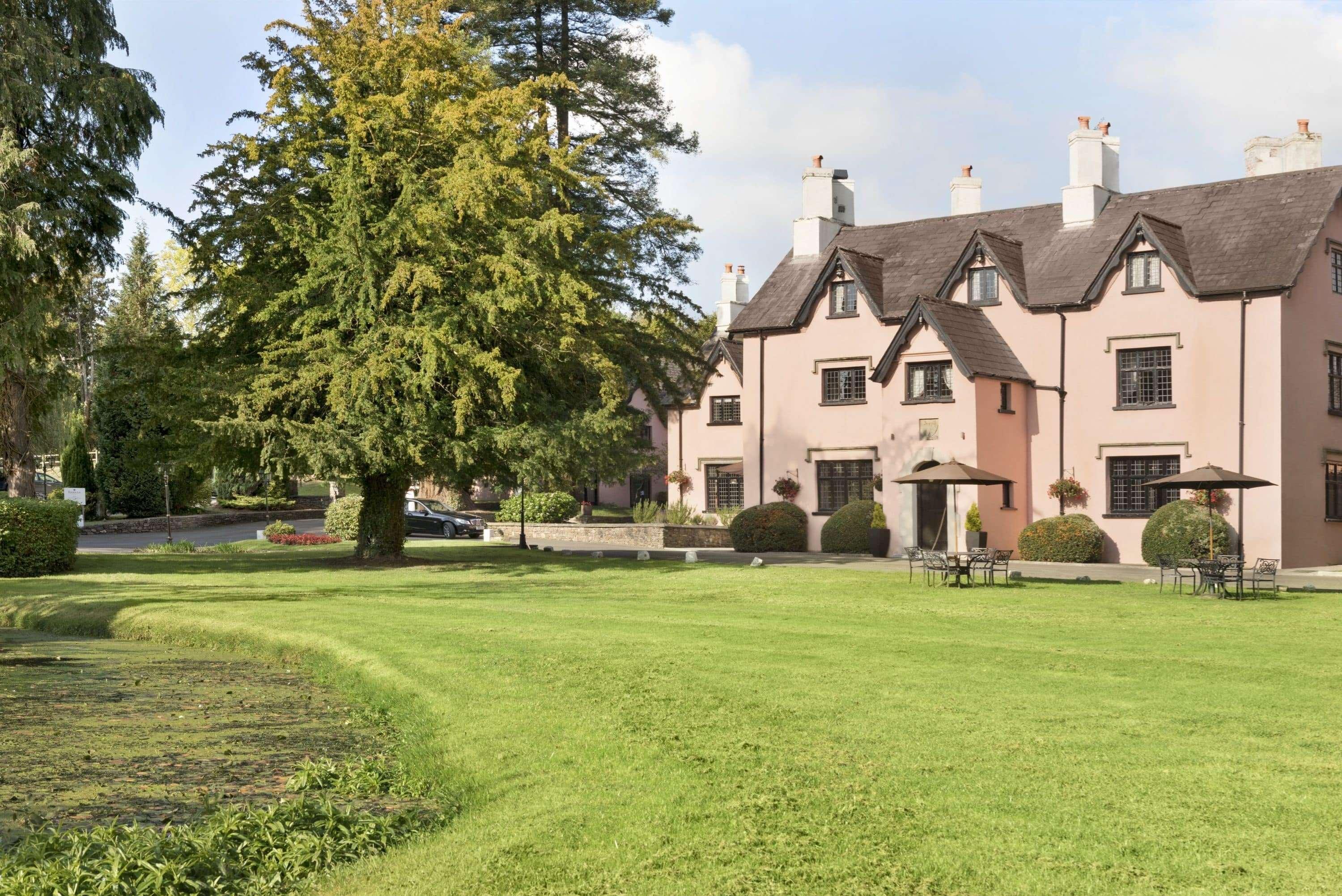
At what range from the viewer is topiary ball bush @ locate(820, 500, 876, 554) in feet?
131

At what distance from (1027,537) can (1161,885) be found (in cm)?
3225

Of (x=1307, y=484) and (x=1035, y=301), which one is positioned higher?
(x=1035, y=301)

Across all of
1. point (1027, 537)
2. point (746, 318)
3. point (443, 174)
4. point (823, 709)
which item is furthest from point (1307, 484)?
point (823, 709)

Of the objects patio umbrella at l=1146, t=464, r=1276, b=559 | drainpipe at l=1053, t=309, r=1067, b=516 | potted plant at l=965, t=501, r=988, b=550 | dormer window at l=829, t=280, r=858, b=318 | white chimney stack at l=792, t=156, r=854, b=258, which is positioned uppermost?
white chimney stack at l=792, t=156, r=854, b=258

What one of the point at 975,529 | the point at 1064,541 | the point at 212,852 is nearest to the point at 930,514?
the point at 975,529

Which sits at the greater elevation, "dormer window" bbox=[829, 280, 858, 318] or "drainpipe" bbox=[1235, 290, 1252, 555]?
"dormer window" bbox=[829, 280, 858, 318]

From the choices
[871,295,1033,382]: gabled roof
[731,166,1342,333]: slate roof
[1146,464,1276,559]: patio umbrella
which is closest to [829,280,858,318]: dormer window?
[731,166,1342,333]: slate roof

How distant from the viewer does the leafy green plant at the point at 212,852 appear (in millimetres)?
6664

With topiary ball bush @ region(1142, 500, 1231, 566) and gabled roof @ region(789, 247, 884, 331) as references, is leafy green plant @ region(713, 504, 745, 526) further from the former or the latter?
topiary ball bush @ region(1142, 500, 1231, 566)

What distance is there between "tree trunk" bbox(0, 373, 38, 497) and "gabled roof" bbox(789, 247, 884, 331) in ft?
71.9

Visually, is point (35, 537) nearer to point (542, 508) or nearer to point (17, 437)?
point (17, 437)

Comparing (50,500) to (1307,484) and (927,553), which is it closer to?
(927,553)

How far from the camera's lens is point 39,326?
2662 centimetres

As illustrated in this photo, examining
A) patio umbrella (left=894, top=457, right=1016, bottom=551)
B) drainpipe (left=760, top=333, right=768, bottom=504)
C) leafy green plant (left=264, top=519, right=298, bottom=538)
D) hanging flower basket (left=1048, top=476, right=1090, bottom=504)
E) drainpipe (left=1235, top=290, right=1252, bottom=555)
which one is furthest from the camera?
leafy green plant (left=264, top=519, right=298, bottom=538)
